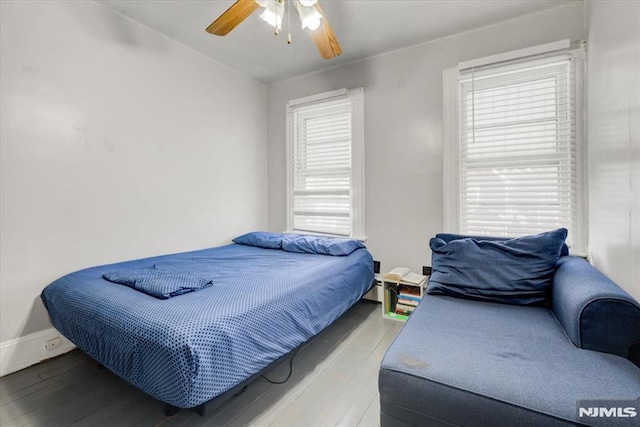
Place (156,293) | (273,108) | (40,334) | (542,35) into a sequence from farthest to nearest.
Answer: (273,108) → (542,35) → (40,334) → (156,293)

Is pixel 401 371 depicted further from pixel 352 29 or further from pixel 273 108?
pixel 273 108

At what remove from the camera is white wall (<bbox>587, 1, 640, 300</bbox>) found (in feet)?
4.20

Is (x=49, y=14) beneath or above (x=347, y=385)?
above

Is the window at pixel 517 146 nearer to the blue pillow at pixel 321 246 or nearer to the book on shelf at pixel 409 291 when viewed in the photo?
→ the book on shelf at pixel 409 291

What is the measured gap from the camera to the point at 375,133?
3125mm

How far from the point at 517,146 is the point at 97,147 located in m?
3.36

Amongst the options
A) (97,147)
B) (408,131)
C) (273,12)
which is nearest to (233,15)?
(273,12)

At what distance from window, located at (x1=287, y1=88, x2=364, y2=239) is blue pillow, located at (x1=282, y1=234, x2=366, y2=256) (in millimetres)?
476

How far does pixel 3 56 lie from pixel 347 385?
293cm

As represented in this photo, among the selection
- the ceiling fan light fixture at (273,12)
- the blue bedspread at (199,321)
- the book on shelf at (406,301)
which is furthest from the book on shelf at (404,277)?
the ceiling fan light fixture at (273,12)

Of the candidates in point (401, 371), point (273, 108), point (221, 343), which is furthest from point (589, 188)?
point (273, 108)

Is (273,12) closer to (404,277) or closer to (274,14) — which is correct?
(274,14)

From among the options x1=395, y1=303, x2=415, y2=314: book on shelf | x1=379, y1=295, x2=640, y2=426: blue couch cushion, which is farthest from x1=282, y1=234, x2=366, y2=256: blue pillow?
x1=379, y1=295, x2=640, y2=426: blue couch cushion

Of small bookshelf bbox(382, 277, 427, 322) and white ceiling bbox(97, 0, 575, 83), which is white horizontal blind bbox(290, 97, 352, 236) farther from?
small bookshelf bbox(382, 277, 427, 322)
